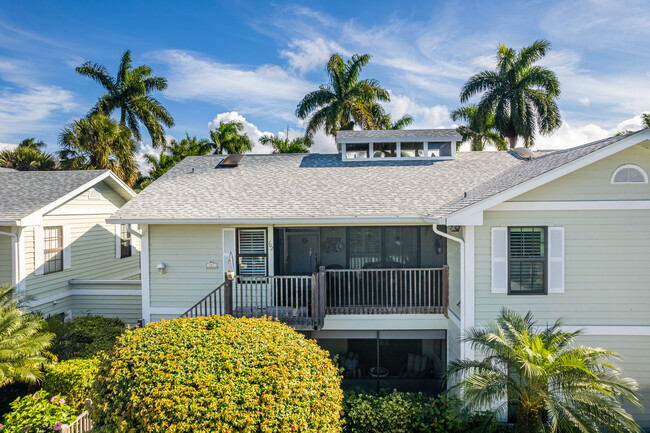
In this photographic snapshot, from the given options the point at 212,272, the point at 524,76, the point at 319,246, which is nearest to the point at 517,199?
the point at 319,246

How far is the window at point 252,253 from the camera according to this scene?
9828 mm

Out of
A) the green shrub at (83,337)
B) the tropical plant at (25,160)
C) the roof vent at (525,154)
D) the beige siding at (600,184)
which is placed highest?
the tropical plant at (25,160)

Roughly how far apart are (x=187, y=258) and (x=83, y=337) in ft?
10.5

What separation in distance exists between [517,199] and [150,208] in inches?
342

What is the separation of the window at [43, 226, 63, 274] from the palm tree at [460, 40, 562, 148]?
2614 cm

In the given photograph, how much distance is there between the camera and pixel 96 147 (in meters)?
19.6

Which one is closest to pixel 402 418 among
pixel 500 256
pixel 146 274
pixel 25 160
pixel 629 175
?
A: pixel 500 256

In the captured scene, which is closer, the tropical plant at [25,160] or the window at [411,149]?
the window at [411,149]

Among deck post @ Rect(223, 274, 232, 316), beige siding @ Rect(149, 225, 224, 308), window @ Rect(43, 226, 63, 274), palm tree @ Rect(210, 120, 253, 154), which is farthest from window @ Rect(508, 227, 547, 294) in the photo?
palm tree @ Rect(210, 120, 253, 154)

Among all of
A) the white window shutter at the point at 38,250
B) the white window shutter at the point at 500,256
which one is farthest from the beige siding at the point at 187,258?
the white window shutter at the point at 500,256

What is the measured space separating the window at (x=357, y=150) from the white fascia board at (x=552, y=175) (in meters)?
6.15

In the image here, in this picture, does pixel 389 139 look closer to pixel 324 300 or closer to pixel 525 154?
pixel 525 154

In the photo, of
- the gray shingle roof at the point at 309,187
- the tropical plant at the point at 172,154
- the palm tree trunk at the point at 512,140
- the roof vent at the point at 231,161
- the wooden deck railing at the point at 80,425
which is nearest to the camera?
the wooden deck railing at the point at 80,425

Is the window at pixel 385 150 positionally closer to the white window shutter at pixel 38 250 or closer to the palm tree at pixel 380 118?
the white window shutter at pixel 38 250
